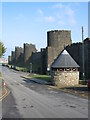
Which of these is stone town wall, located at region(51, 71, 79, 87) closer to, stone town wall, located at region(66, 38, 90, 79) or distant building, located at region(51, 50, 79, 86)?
distant building, located at region(51, 50, 79, 86)

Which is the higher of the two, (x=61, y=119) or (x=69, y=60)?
(x=69, y=60)

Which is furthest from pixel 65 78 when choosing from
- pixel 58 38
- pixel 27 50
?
pixel 27 50

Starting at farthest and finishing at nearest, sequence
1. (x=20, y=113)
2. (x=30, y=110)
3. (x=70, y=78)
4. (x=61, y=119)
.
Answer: (x=70, y=78) < (x=30, y=110) < (x=20, y=113) < (x=61, y=119)

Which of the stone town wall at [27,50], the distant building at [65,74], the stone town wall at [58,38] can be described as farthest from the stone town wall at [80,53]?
the stone town wall at [27,50]

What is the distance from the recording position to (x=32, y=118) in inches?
565

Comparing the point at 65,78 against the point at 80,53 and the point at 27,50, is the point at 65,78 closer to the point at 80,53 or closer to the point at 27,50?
the point at 80,53

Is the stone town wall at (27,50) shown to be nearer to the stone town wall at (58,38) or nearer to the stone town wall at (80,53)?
the stone town wall at (58,38)

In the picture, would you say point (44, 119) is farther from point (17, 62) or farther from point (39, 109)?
point (17, 62)

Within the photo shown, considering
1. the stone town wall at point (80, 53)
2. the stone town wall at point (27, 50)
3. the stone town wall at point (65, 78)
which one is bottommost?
the stone town wall at point (65, 78)

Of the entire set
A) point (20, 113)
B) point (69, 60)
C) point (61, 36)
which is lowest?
point (20, 113)

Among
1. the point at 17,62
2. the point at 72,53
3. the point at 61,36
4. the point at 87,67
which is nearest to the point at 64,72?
the point at 87,67

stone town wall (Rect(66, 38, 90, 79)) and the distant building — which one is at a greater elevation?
stone town wall (Rect(66, 38, 90, 79))

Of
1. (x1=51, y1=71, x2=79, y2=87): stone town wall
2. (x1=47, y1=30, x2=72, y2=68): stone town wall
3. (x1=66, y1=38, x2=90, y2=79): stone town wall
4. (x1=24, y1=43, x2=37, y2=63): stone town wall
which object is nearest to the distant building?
(x1=51, y1=71, x2=79, y2=87): stone town wall

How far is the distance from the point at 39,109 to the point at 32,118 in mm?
3131
